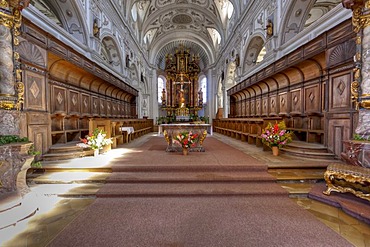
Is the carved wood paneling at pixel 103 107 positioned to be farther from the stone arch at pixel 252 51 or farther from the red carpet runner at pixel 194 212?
the stone arch at pixel 252 51

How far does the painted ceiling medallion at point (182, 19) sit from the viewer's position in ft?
58.5

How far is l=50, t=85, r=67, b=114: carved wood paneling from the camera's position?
18.6ft

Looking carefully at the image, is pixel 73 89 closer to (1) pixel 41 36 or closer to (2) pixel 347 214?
(1) pixel 41 36

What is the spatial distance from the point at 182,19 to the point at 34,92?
17466mm

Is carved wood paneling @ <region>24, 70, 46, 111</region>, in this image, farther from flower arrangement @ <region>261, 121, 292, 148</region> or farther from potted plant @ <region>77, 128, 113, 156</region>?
flower arrangement @ <region>261, 121, 292, 148</region>

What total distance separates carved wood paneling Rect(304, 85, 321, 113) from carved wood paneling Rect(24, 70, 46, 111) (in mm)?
7505

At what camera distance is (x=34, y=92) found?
13.8 feet

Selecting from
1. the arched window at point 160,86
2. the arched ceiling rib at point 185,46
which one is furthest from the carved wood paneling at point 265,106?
the arched window at point 160,86

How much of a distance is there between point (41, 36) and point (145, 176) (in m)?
4.05

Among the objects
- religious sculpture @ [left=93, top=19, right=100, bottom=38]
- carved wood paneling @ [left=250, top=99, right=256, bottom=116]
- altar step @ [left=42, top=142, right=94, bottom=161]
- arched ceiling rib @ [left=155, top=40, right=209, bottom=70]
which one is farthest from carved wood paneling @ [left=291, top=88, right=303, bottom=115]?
arched ceiling rib @ [left=155, top=40, right=209, bottom=70]

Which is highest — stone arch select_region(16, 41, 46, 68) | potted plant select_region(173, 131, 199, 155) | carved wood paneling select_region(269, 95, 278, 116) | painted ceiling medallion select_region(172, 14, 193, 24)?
painted ceiling medallion select_region(172, 14, 193, 24)

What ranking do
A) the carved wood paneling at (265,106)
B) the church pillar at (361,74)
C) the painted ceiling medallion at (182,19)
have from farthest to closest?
the painted ceiling medallion at (182,19) < the carved wood paneling at (265,106) < the church pillar at (361,74)

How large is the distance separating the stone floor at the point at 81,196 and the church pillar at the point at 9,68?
3.92ft

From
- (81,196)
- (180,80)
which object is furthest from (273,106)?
(180,80)
